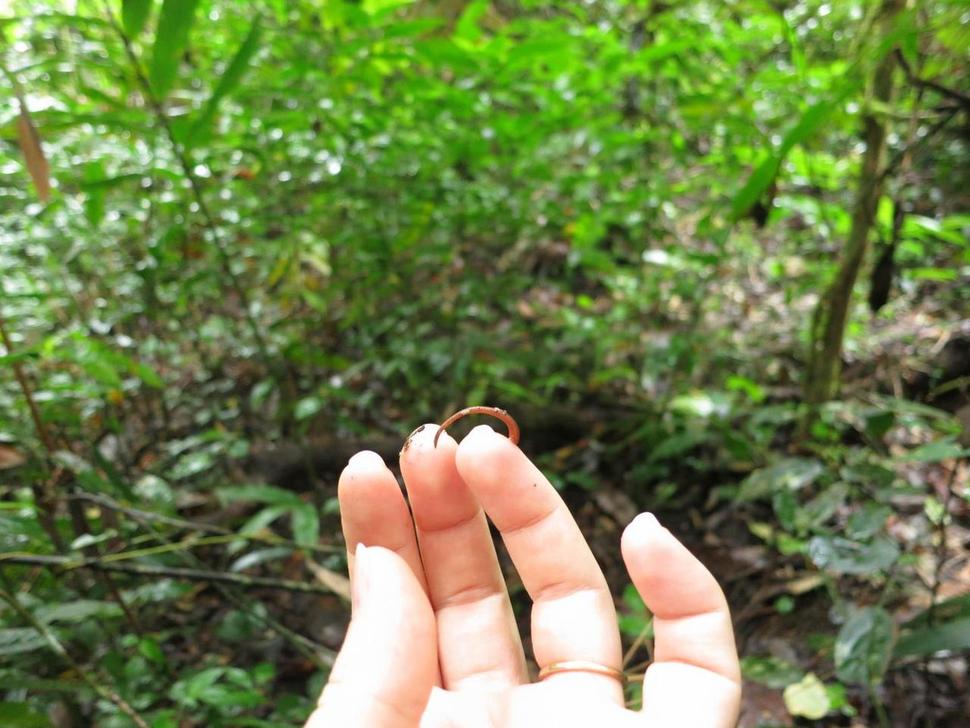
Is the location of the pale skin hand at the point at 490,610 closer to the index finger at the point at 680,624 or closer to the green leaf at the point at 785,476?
the index finger at the point at 680,624

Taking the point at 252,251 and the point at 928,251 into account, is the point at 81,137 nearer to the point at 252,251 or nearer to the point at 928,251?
the point at 252,251

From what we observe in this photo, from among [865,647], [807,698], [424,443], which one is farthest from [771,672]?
[424,443]

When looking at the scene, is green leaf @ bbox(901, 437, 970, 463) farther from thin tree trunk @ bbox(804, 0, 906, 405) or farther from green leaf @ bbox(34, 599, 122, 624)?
green leaf @ bbox(34, 599, 122, 624)

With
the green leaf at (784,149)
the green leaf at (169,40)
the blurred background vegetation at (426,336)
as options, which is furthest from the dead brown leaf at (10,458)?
the green leaf at (784,149)

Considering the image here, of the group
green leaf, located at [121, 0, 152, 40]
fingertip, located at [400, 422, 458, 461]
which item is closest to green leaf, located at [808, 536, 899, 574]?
fingertip, located at [400, 422, 458, 461]

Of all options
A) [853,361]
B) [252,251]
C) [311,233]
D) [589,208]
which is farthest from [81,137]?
[853,361]

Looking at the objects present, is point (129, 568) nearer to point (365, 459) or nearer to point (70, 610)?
point (70, 610)

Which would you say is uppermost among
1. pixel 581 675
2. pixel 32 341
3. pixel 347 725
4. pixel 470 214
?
pixel 470 214
